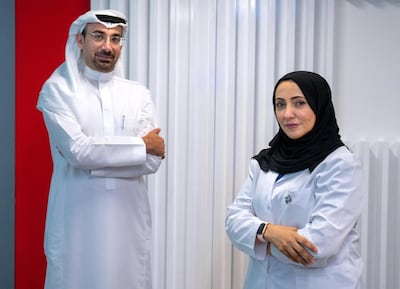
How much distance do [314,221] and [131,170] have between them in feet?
2.92

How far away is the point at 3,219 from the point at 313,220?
181 centimetres

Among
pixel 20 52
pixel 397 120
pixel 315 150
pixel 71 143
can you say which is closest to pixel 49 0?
pixel 20 52

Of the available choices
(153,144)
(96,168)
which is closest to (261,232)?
(153,144)

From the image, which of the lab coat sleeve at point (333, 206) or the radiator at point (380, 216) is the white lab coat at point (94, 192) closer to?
the lab coat sleeve at point (333, 206)

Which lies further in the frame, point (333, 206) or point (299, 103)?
point (299, 103)

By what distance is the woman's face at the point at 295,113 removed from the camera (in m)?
1.61

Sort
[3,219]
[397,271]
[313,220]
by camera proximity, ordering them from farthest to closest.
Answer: [397,271]
[3,219]
[313,220]

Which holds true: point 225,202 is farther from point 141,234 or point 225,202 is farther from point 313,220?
point 313,220

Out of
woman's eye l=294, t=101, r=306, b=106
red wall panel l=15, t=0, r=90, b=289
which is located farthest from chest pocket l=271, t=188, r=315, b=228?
red wall panel l=15, t=0, r=90, b=289

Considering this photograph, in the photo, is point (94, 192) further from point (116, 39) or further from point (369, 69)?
point (369, 69)

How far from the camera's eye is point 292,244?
1487 millimetres

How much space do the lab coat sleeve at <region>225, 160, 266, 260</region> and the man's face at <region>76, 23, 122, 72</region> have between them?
0.86m

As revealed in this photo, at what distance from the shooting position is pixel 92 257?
199 cm

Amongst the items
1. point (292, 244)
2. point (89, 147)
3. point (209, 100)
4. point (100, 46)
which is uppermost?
point (100, 46)
